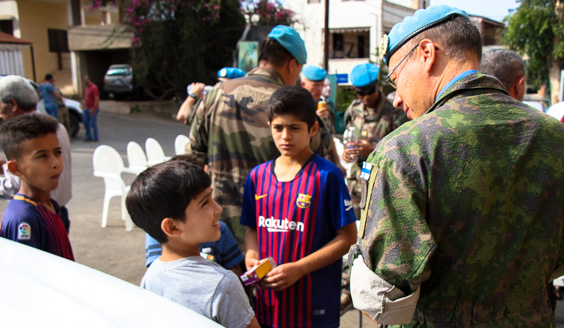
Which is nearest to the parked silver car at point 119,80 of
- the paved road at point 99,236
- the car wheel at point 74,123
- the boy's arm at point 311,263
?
the car wheel at point 74,123

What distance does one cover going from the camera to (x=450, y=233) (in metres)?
1.27

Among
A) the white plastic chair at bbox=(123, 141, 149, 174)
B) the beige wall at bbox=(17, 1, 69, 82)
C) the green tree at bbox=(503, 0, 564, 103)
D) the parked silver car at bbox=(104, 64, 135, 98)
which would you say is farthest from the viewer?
the beige wall at bbox=(17, 1, 69, 82)

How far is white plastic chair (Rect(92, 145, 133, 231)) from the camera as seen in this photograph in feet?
18.8

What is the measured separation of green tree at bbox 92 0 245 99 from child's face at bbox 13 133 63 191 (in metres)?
15.5

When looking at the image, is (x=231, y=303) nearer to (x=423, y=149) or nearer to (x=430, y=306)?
(x=430, y=306)

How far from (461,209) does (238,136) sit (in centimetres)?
154

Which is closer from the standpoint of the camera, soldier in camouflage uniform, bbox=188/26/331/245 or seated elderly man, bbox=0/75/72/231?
soldier in camouflage uniform, bbox=188/26/331/245

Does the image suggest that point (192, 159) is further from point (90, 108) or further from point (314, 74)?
point (90, 108)

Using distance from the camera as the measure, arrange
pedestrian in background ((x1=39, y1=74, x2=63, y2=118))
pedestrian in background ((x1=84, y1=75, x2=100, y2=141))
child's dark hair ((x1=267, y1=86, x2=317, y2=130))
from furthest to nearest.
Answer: pedestrian in background ((x1=84, y1=75, x2=100, y2=141)) < pedestrian in background ((x1=39, y1=74, x2=63, y2=118)) < child's dark hair ((x1=267, y1=86, x2=317, y2=130))

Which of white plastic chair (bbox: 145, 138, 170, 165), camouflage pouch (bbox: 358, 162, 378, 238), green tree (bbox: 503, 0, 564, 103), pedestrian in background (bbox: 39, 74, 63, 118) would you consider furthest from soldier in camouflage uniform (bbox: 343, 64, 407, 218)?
green tree (bbox: 503, 0, 564, 103)

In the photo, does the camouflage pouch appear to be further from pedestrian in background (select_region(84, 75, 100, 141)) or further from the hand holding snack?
pedestrian in background (select_region(84, 75, 100, 141))

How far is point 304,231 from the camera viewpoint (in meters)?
2.24

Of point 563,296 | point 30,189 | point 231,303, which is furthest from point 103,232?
point 563,296

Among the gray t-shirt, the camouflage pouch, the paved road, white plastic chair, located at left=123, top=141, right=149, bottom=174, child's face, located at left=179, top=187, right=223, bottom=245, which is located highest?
the camouflage pouch
